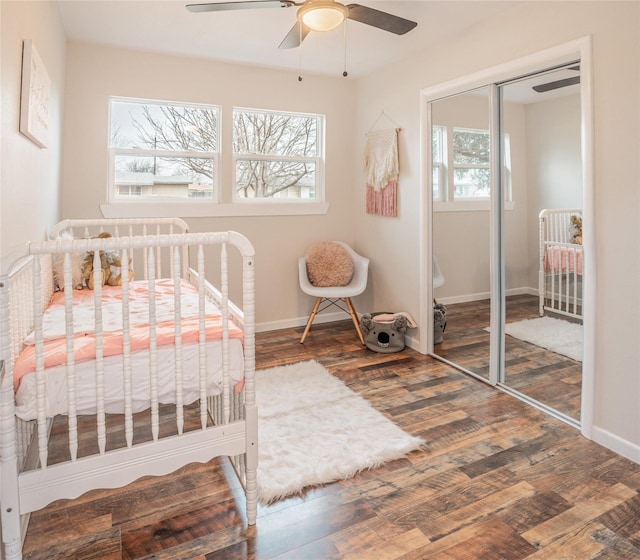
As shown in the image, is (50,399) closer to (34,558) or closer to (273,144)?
(34,558)

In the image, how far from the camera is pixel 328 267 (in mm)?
4055

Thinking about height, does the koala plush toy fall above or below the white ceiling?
below

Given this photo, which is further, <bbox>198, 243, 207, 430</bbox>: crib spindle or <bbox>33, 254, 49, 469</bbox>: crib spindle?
<bbox>198, 243, 207, 430</bbox>: crib spindle

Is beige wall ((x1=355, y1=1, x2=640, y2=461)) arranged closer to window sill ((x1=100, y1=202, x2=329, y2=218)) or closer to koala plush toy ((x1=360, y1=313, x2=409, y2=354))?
koala plush toy ((x1=360, y1=313, x2=409, y2=354))

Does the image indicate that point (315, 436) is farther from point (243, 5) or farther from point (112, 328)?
point (243, 5)

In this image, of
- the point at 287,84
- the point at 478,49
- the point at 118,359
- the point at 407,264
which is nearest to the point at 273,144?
the point at 287,84

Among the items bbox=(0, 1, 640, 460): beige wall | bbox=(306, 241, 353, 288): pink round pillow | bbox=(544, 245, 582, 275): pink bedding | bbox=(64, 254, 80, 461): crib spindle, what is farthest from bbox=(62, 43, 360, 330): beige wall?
bbox=(64, 254, 80, 461): crib spindle

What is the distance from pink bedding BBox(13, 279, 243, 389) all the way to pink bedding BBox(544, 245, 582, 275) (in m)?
1.87

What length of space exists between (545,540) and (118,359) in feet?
5.35

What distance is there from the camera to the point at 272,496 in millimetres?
1794

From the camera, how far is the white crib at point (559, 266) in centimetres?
237

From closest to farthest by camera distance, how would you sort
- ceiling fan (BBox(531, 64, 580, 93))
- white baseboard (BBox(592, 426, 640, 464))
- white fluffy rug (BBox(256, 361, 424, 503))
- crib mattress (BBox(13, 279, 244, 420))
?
crib mattress (BBox(13, 279, 244, 420)), white fluffy rug (BBox(256, 361, 424, 503)), white baseboard (BBox(592, 426, 640, 464)), ceiling fan (BBox(531, 64, 580, 93))

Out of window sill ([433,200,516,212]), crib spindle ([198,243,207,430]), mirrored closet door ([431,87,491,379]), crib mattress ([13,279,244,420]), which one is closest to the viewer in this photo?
crib mattress ([13,279,244,420])

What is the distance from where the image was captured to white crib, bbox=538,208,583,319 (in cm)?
Result: 237
